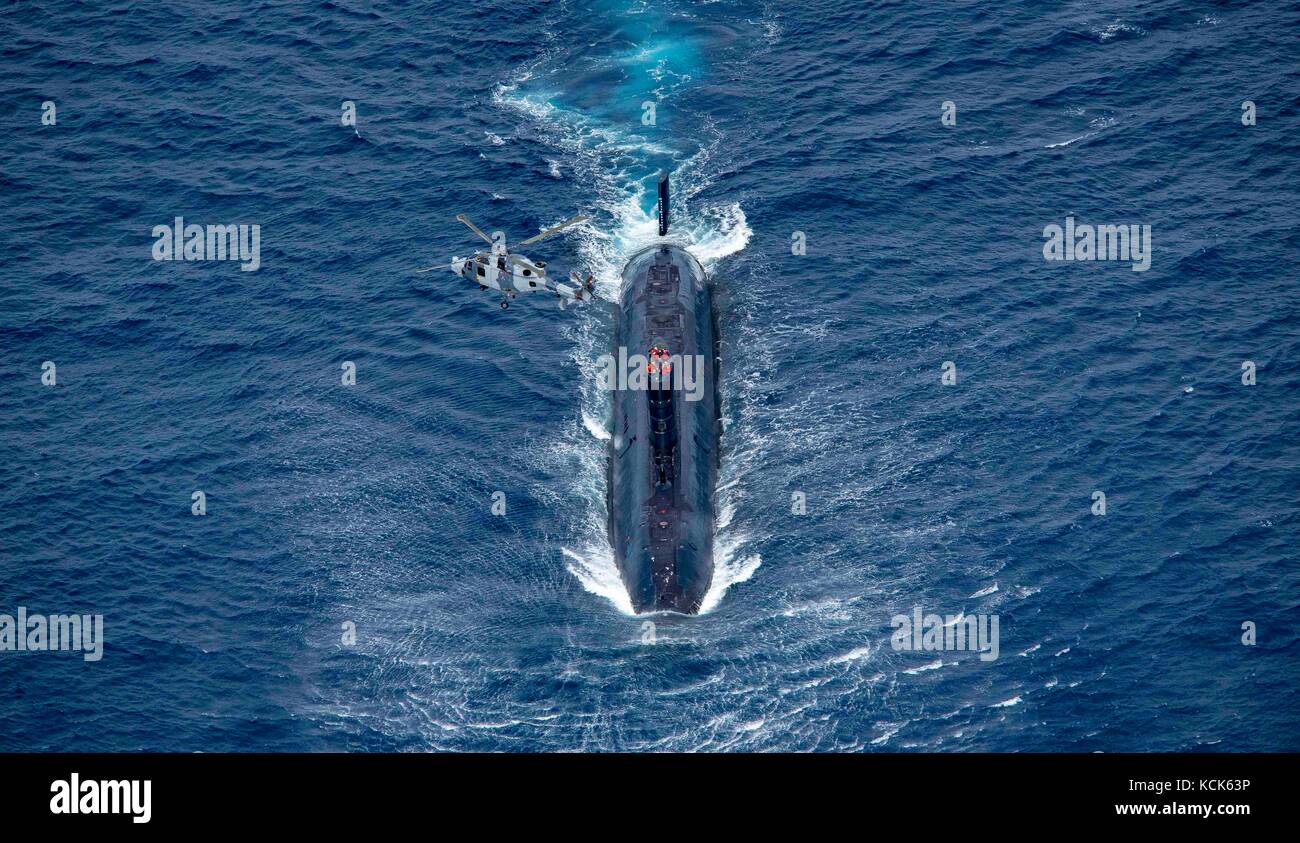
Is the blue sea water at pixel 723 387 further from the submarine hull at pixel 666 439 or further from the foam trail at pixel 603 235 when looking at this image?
the submarine hull at pixel 666 439

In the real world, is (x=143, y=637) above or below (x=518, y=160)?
below

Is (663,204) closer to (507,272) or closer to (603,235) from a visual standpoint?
(603,235)

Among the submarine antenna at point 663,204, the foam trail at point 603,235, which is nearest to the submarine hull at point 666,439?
the foam trail at point 603,235

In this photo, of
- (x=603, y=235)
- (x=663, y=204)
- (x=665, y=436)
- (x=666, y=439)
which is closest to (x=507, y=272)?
(x=665, y=436)

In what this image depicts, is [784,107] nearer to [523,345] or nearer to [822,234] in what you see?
[822,234]

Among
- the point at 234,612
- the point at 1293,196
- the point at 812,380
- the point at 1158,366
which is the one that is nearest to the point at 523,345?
the point at 812,380
